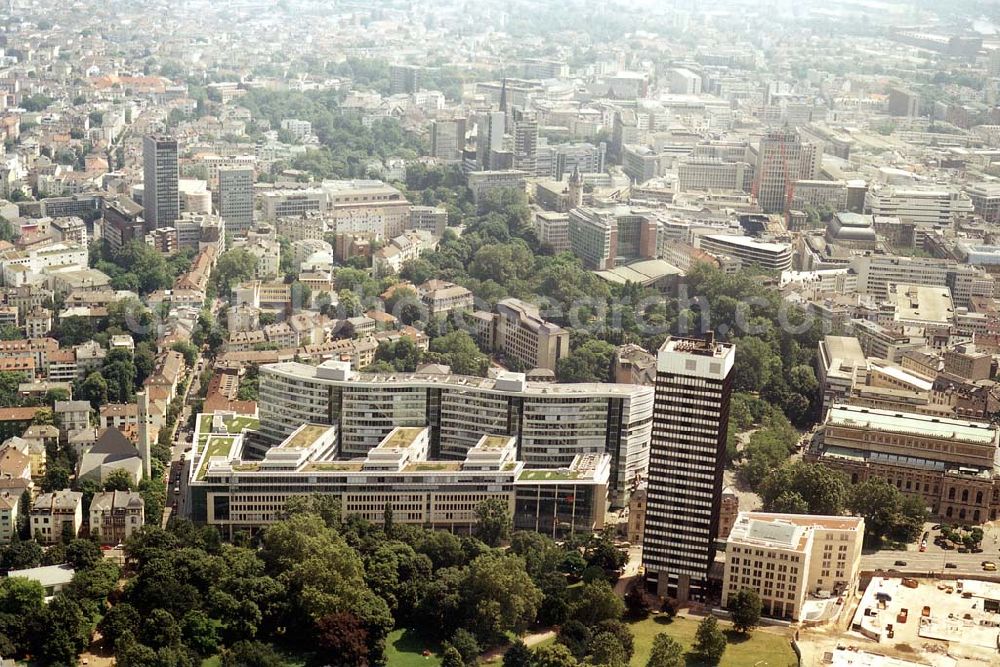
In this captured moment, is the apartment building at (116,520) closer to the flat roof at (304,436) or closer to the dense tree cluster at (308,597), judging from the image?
the dense tree cluster at (308,597)

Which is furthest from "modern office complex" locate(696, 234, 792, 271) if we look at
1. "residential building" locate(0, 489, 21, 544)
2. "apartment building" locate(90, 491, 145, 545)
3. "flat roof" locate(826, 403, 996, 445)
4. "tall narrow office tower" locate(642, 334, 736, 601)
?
"residential building" locate(0, 489, 21, 544)

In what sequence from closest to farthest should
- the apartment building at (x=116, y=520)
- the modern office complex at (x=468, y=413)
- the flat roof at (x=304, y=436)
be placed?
1. the apartment building at (x=116, y=520)
2. the flat roof at (x=304, y=436)
3. the modern office complex at (x=468, y=413)

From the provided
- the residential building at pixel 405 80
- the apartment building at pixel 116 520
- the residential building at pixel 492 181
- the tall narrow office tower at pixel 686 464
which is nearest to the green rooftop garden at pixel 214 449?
the apartment building at pixel 116 520

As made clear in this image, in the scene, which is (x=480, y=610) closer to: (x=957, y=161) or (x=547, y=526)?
(x=547, y=526)

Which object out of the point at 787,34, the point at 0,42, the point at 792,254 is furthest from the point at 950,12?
the point at 0,42

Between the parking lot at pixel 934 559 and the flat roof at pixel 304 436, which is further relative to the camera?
the flat roof at pixel 304 436

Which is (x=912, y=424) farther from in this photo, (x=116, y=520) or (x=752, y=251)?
(x=116, y=520)
